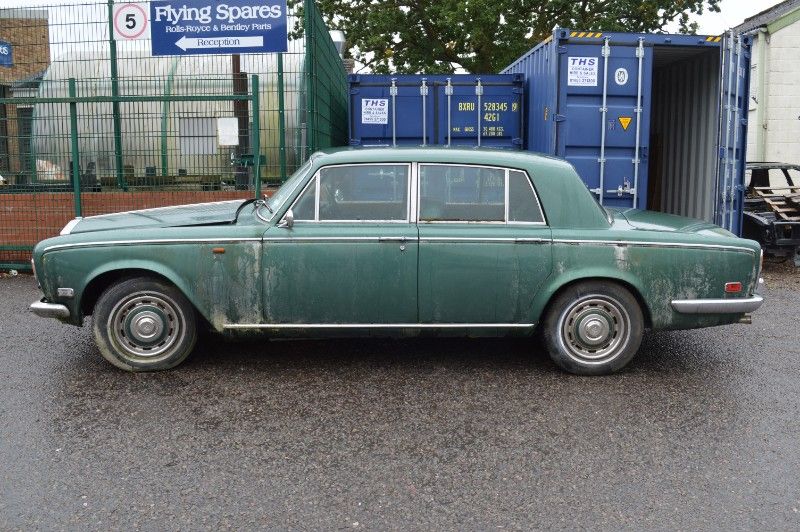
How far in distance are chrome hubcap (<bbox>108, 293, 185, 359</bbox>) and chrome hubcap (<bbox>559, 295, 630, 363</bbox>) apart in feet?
8.55

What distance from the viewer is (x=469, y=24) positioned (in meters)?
24.0

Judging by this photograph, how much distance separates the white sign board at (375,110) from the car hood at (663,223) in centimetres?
587

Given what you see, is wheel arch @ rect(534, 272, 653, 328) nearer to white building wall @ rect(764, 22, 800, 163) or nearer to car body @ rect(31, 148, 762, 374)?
car body @ rect(31, 148, 762, 374)

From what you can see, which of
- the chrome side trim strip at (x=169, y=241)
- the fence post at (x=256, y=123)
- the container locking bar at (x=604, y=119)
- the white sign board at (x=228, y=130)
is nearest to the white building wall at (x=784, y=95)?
the container locking bar at (x=604, y=119)

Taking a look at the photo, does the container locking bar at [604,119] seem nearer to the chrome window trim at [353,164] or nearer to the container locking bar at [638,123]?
the container locking bar at [638,123]

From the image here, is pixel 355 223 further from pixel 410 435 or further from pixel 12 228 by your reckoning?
pixel 12 228

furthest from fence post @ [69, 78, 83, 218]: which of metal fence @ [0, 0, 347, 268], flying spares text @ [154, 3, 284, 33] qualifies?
flying spares text @ [154, 3, 284, 33]

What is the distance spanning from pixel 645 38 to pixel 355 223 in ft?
18.3

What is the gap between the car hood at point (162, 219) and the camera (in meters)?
5.39

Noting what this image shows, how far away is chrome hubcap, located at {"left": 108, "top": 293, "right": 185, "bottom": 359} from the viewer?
17.2ft

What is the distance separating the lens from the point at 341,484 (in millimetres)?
3652

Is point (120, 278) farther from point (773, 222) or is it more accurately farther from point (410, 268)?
point (773, 222)

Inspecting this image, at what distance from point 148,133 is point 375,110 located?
3.32 m

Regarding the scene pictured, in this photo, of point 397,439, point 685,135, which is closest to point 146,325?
point 397,439
